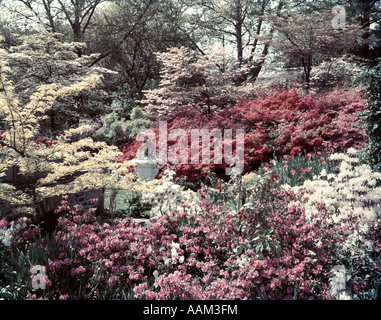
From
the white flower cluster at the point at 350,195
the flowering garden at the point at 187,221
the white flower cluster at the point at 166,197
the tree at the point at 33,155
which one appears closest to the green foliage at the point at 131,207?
the flowering garden at the point at 187,221

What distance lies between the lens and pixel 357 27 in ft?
29.6

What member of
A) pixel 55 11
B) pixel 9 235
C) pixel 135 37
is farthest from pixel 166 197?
pixel 135 37

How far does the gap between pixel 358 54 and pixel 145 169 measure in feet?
29.7

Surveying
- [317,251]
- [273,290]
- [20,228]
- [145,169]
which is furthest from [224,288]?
[145,169]

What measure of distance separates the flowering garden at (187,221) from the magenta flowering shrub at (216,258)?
0.01 metres

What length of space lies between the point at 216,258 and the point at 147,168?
11.9 feet

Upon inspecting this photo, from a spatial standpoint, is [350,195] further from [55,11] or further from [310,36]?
[310,36]

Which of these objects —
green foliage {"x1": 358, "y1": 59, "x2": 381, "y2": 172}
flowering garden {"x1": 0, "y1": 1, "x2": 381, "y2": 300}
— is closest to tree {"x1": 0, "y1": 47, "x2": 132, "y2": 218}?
flowering garden {"x1": 0, "y1": 1, "x2": 381, "y2": 300}

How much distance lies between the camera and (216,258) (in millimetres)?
2992

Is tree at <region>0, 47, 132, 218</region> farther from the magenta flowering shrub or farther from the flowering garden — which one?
the magenta flowering shrub

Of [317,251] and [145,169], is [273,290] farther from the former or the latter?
[145,169]

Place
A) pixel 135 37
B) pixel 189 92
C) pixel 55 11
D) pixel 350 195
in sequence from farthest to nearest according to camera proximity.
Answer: pixel 189 92 < pixel 135 37 < pixel 55 11 < pixel 350 195

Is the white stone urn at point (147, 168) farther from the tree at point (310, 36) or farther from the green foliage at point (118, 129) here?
the tree at point (310, 36)

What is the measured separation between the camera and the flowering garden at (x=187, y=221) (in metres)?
2.40
